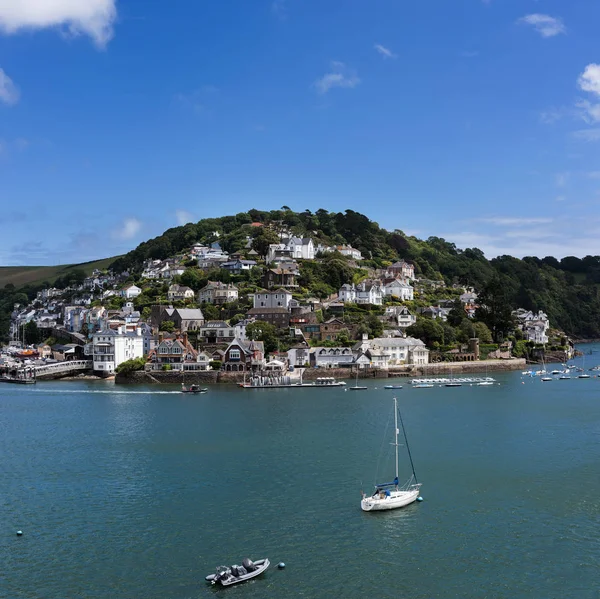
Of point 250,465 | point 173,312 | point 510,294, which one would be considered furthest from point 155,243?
point 250,465

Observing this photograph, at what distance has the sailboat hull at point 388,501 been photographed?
2117cm

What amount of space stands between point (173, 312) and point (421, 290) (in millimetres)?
37591

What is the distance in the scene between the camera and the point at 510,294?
11888 centimetres

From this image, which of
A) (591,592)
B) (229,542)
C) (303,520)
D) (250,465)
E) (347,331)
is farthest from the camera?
(347,331)

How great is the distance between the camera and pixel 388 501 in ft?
70.1

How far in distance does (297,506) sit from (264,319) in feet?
163

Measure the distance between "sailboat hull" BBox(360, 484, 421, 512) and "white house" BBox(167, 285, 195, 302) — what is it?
6151cm

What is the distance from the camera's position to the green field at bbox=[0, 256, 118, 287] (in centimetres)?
15075

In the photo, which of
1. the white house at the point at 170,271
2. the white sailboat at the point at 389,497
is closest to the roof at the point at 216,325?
the white house at the point at 170,271

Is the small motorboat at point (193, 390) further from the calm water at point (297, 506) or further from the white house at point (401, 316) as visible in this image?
the white house at point (401, 316)

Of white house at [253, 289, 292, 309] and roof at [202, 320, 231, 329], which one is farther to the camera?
white house at [253, 289, 292, 309]

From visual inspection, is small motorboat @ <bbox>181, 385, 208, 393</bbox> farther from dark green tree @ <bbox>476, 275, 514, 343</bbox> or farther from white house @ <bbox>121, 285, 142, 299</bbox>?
dark green tree @ <bbox>476, 275, 514, 343</bbox>

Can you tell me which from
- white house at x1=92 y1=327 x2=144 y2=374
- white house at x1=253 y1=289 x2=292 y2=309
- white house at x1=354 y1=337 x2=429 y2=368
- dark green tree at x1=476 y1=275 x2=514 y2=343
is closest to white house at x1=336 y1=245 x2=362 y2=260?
dark green tree at x1=476 y1=275 x2=514 y2=343

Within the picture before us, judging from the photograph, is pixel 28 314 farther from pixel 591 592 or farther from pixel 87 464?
pixel 591 592
